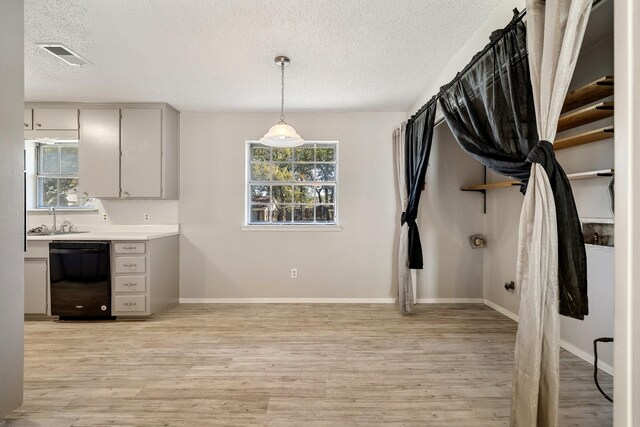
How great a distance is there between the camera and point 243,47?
257 cm

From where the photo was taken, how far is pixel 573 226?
4.47 feet

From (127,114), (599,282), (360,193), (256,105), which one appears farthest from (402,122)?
(127,114)

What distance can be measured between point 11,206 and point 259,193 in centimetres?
274

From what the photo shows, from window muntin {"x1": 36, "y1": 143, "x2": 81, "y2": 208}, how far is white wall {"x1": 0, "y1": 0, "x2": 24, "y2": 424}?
108 inches

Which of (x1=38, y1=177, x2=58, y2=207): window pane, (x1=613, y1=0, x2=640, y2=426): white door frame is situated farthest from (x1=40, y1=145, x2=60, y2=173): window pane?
(x1=613, y1=0, x2=640, y2=426): white door frame

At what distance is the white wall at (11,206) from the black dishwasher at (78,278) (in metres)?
1.70

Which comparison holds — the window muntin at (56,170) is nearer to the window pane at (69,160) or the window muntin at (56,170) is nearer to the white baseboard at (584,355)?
the window pane at (69,160)

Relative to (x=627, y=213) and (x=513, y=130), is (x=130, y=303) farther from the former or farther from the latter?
(x=627, y=213)

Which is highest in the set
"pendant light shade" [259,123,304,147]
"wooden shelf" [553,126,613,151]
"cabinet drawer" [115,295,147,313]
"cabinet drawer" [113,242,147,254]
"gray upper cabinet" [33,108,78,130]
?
"gray upper cabinet" [33,108,78,130]

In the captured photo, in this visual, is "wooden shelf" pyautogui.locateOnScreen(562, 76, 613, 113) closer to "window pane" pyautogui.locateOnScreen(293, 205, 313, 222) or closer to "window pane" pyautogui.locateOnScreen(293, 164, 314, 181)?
"window pane" pyautogui.locateOnScreen(293, 164, 314, 181)

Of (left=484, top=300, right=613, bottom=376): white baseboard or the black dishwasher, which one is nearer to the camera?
(left=484, top=300, right=613, bottom=376): white baseboard

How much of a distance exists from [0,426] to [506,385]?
318 cm

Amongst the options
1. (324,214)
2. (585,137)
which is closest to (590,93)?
(585,137)

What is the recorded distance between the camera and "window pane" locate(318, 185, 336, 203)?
4.38m
